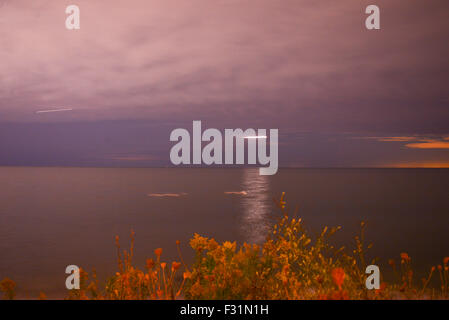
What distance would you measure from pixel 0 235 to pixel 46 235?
5511mm

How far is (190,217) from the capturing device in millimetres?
46188

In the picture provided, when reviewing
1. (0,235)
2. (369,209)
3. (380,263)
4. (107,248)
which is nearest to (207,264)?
(380,263)

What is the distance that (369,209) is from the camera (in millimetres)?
56875

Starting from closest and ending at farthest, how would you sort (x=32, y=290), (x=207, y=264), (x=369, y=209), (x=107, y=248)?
(x=207, y=264)
(x=32, y=290)
(x=107, y=248)
(x=369, y=209)

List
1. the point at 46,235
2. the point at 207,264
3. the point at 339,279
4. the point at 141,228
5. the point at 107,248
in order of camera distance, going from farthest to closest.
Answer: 1. the point at 141,228
2. the point at 46,235
3. the point at 107,248
4. the point at 207,264
5. the point at 339,279

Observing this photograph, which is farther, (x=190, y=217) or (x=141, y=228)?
(x=190, y=217)

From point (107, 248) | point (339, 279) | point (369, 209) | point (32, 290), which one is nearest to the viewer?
point (339, 279)
